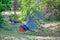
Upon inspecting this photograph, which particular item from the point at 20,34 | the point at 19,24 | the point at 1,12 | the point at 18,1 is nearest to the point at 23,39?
the point at 20,34

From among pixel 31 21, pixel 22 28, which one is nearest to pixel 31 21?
pixel 31 21

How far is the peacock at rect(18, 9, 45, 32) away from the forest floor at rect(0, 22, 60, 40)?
6.3 inches

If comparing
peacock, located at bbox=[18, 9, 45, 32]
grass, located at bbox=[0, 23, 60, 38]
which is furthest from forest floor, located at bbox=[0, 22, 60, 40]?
peacock, located at bbox=[18, 9, 45, 32]

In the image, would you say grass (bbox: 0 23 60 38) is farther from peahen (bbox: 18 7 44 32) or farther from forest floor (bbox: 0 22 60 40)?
peahen (bbox: 18 7 44 32)

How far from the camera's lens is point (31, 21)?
5.64 m

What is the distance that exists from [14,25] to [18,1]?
2.90ft

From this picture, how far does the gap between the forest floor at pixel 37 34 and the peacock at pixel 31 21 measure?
0.16 m

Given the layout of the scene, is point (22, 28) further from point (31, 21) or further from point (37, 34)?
point (37, 34)

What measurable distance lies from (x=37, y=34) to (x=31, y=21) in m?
0.59

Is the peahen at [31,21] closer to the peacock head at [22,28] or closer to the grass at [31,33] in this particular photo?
the peacock head at [22,28]

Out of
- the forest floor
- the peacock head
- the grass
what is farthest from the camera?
the peacock head

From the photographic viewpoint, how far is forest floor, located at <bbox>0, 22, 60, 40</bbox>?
495 cm

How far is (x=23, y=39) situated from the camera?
4.86m

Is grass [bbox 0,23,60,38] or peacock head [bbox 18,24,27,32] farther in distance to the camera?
peacock head [bbox 18,24,27,32]
